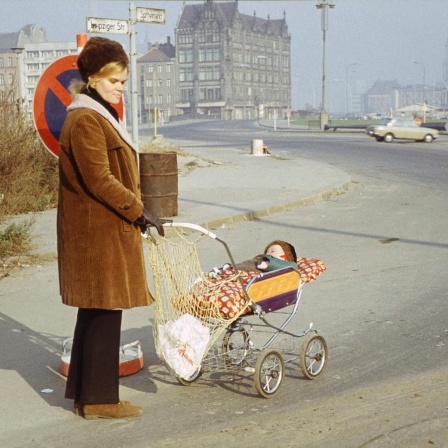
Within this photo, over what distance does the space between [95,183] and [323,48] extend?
58.0 metres

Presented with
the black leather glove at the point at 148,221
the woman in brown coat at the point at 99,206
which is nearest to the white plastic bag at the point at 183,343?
the woman in brown coat at the point at 99,206

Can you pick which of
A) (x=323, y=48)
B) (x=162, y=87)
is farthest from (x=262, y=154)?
(x=162, y=87)

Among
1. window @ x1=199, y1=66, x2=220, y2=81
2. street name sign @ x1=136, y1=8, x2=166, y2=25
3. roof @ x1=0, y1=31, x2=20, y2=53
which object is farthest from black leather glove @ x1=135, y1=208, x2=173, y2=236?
window @ x1=199, y1=66, x2=220, y2=81

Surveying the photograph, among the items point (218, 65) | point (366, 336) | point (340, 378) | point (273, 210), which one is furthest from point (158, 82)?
point (340, 378)

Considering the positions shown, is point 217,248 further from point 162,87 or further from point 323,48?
point 162,87

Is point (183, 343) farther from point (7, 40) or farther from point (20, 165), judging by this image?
point (7, 40)

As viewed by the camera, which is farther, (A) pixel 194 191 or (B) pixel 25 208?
(A) pixel 194 191

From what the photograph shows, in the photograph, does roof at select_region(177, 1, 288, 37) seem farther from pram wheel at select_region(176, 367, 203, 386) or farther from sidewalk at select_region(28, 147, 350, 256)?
pram wheel at select_region(176, 367, 203, 386)

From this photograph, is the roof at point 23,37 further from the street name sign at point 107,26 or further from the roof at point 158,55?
the street name sign at point 107,26

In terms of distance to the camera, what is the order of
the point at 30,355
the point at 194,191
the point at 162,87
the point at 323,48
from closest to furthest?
the point at 30,355 → the point at 194,191 → the point at 323,48 → the point at 162,87

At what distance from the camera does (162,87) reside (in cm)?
17075

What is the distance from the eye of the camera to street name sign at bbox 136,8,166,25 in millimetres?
10797

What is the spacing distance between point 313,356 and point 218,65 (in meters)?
170

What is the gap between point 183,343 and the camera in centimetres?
481
